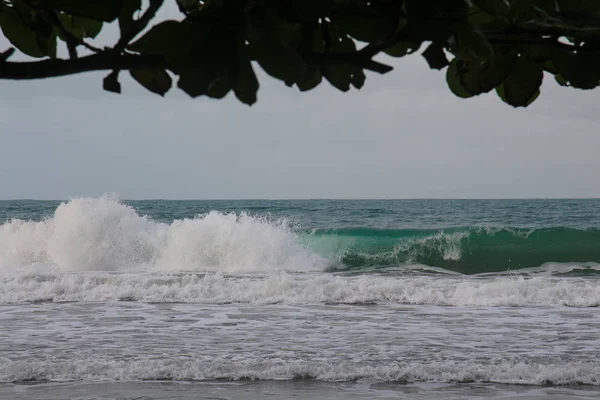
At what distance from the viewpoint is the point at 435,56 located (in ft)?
2.82

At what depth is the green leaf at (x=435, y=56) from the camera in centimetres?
85

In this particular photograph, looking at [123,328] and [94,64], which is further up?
[94,64]

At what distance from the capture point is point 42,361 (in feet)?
19.2

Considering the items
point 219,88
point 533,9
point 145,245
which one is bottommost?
point 145,245

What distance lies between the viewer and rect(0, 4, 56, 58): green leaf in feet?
3.04

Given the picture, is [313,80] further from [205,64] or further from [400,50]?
[205,64]

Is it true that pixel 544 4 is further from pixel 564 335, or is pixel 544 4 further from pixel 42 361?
pixel 564 335

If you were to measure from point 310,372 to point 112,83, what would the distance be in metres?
4.77

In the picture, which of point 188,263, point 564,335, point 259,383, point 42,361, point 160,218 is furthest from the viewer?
point 160,218

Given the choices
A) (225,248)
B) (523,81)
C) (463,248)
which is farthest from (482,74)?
(463,248)

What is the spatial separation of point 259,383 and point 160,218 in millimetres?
23735

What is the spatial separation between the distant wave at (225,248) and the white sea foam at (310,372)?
8137mm

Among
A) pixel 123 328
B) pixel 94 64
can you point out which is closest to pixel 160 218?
pixel 123 328

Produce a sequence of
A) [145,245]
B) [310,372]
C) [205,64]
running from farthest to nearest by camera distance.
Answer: [145,245], [310,372], [205,64]
